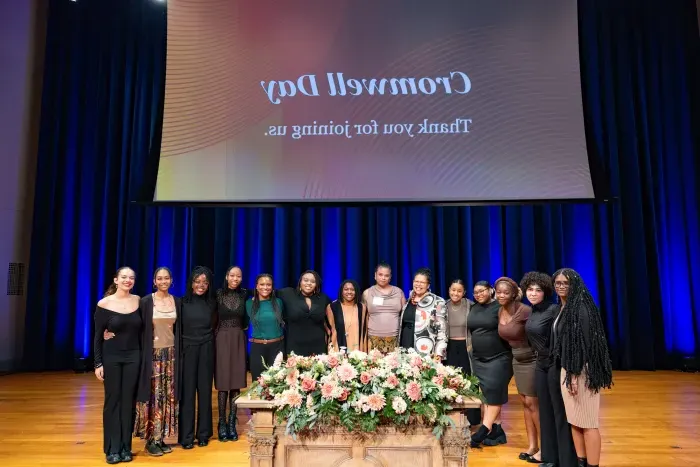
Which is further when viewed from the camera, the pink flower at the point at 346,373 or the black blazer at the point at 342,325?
the black blazer at the point at 342,325

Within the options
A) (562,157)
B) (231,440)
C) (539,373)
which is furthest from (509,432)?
(562,157)

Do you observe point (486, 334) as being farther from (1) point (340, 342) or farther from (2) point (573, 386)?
(1) point (340, 342)

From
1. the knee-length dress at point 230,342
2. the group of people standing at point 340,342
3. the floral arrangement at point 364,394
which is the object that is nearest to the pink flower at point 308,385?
the floral arrangement at point 364,394

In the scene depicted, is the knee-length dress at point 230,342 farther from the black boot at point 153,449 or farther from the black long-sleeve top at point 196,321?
the black boot at point 153,449

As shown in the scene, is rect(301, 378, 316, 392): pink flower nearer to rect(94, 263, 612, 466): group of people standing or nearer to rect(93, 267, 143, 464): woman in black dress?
rect(94, 263, 612, 466): group of people standing

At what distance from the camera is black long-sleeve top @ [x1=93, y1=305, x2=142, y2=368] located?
335cm

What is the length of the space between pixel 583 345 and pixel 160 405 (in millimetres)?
2759

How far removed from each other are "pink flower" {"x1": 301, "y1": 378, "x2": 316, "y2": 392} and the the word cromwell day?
374 centimetres

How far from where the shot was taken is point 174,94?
5363 millimetres

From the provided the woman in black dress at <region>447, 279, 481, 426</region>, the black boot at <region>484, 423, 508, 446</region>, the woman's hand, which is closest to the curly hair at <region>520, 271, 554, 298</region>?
the woman's hand

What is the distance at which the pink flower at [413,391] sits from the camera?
2.10 meters

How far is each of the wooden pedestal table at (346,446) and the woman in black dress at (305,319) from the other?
71.3 inches

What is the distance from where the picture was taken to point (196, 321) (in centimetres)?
373

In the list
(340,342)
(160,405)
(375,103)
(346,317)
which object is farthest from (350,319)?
(375,103)
